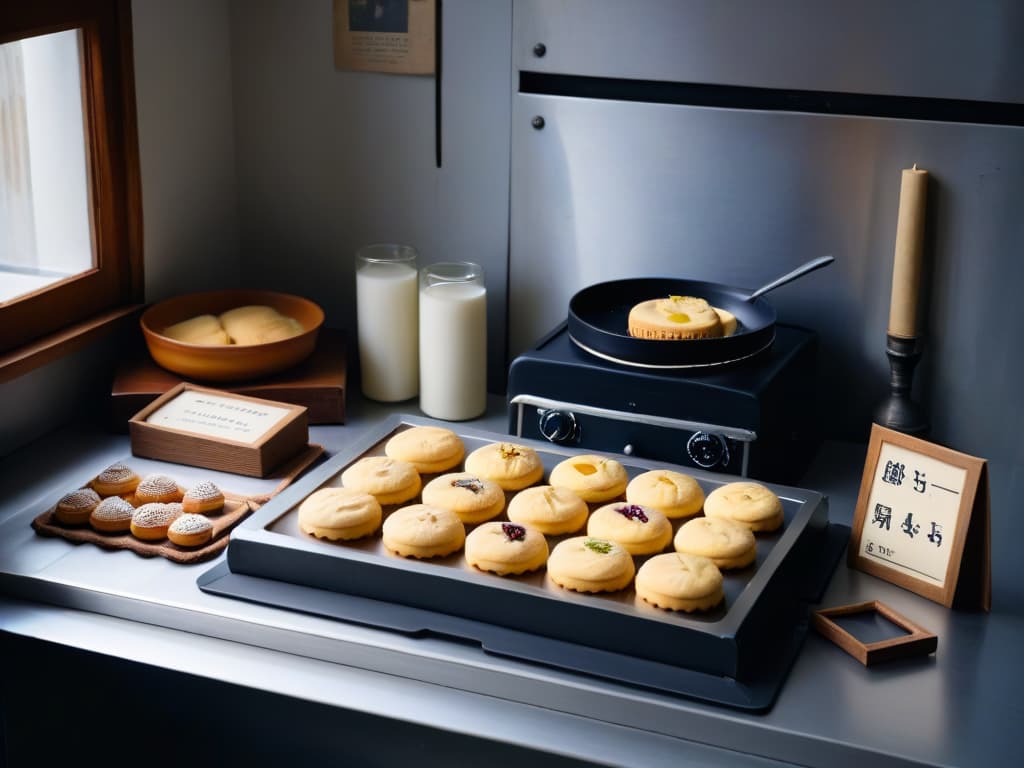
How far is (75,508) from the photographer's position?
61.2 inches

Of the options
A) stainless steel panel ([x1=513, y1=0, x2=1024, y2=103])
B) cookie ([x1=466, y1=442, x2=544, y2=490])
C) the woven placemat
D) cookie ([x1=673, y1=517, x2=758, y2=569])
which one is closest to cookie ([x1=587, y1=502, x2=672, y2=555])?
cookie ([x1=673, y1=517, x2=758, y2=569])

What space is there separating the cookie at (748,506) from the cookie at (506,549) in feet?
0.75

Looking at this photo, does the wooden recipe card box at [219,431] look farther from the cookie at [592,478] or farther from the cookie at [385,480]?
the cookie at [592,478]

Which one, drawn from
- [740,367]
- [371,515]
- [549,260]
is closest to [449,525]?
[371,515]

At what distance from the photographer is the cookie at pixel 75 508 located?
1554mm

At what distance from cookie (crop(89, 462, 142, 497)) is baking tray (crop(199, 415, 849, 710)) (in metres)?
0.25

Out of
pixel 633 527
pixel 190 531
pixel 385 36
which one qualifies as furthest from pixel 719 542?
pixel 385 36

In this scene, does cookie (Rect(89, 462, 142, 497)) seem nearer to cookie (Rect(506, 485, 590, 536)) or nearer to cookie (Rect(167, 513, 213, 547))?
cookie (Rect(167, 513, 213, 547))

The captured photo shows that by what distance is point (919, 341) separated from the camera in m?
1.79

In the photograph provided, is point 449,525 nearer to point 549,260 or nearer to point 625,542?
point 625,542

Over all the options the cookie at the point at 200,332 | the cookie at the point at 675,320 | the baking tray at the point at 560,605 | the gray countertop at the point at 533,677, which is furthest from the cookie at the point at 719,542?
the cookie at the point at 200,332

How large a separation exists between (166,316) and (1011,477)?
4.33 feet

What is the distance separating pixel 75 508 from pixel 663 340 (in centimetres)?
79

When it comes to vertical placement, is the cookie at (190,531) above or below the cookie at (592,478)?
below
